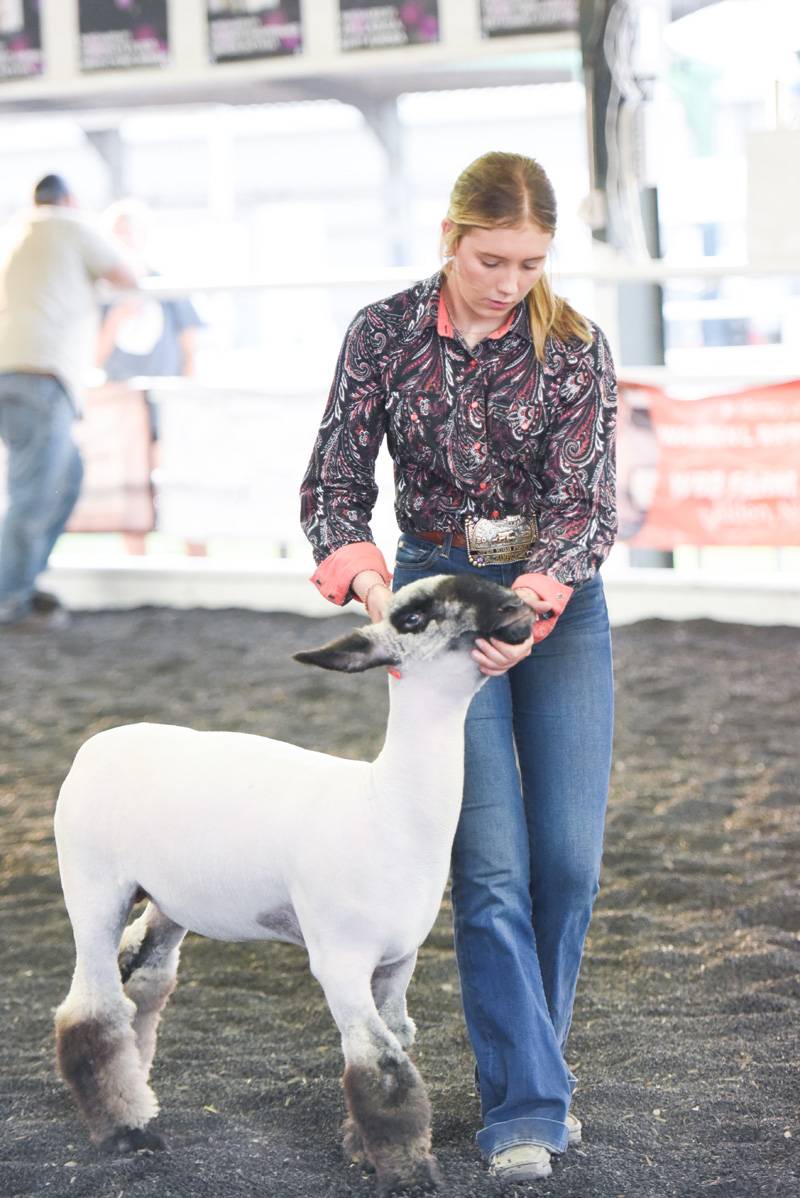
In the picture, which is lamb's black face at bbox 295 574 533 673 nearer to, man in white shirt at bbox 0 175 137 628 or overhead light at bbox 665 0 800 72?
man in white shirt at bbox 0 175 137 628

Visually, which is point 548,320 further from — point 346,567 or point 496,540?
point 346,567

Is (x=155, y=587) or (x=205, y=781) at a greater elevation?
(x=205, y=781)

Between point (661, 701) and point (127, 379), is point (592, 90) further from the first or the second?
point (661, 701)

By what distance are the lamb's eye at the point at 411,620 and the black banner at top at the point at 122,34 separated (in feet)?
26.6

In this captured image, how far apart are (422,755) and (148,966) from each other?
29.9 inches

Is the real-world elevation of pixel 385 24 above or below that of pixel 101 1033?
above

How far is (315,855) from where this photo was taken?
236cm

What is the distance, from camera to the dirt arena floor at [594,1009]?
8.24 ft

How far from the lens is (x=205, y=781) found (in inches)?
98.3

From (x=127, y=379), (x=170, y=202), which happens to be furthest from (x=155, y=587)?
(x=170, y=202)

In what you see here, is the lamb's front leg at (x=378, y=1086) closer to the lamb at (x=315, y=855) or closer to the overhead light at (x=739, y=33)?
the lamb at (x=315, y=855)

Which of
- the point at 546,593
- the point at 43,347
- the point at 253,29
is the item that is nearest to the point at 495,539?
the point at 546,593

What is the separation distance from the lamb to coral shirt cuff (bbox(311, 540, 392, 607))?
0.72 ft

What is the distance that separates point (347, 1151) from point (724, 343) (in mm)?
11440
